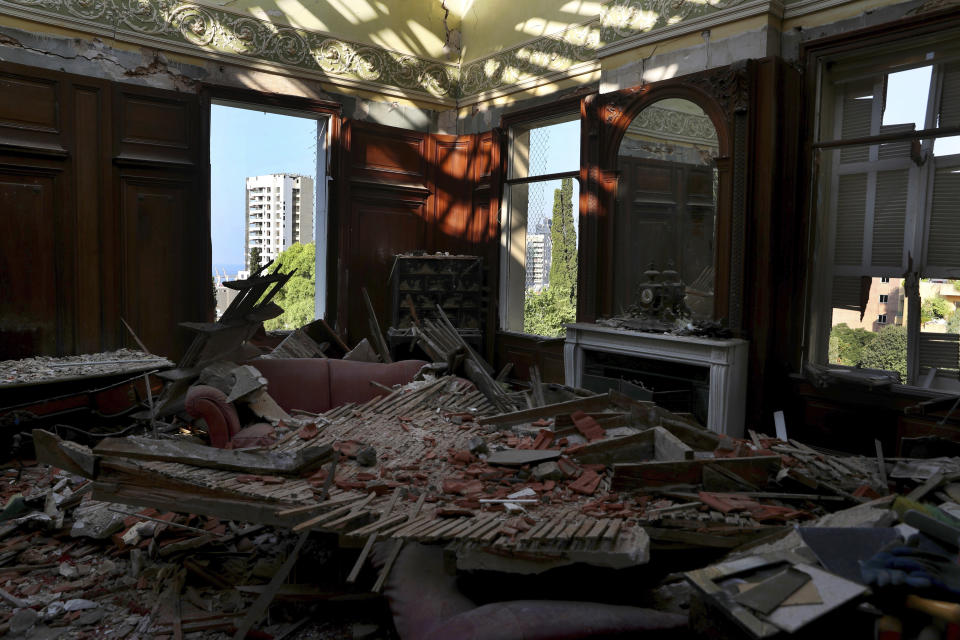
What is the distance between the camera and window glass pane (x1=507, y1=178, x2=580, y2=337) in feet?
25.3

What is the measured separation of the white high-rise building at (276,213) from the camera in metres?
15.9

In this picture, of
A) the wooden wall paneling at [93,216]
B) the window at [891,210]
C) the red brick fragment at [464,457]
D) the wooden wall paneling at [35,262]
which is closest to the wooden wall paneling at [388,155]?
the wooden wall paneling at [93,216]

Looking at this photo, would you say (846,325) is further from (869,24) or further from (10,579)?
(10,579)

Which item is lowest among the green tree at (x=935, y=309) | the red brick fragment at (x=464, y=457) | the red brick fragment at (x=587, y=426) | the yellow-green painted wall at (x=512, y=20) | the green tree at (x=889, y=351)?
the red brick fragment at (x=464, y=457)

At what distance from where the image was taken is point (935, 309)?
16.1 ft

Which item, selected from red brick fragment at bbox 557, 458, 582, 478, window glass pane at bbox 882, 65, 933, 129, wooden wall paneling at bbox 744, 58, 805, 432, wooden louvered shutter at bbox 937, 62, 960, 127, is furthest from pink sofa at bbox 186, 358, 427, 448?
wooden louvered shutter at bbox 937, 62, 960, 127

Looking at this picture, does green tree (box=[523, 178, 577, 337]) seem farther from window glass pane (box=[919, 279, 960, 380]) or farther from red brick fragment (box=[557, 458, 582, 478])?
Result: red brick fragment (box=[557, 458, 582, 478])

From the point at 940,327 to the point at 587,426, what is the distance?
2965mm

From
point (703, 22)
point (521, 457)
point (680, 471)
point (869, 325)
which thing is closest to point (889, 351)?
point (869, 325)

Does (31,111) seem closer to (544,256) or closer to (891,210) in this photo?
(544,256)

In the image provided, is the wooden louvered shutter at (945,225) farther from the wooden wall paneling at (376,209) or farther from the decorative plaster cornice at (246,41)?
the decorative plaster cornice at (246,41)

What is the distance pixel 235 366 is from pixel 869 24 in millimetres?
5523

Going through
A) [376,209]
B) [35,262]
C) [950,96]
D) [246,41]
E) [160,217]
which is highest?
[246,41]

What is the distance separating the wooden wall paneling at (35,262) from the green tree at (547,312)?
4.93 m
